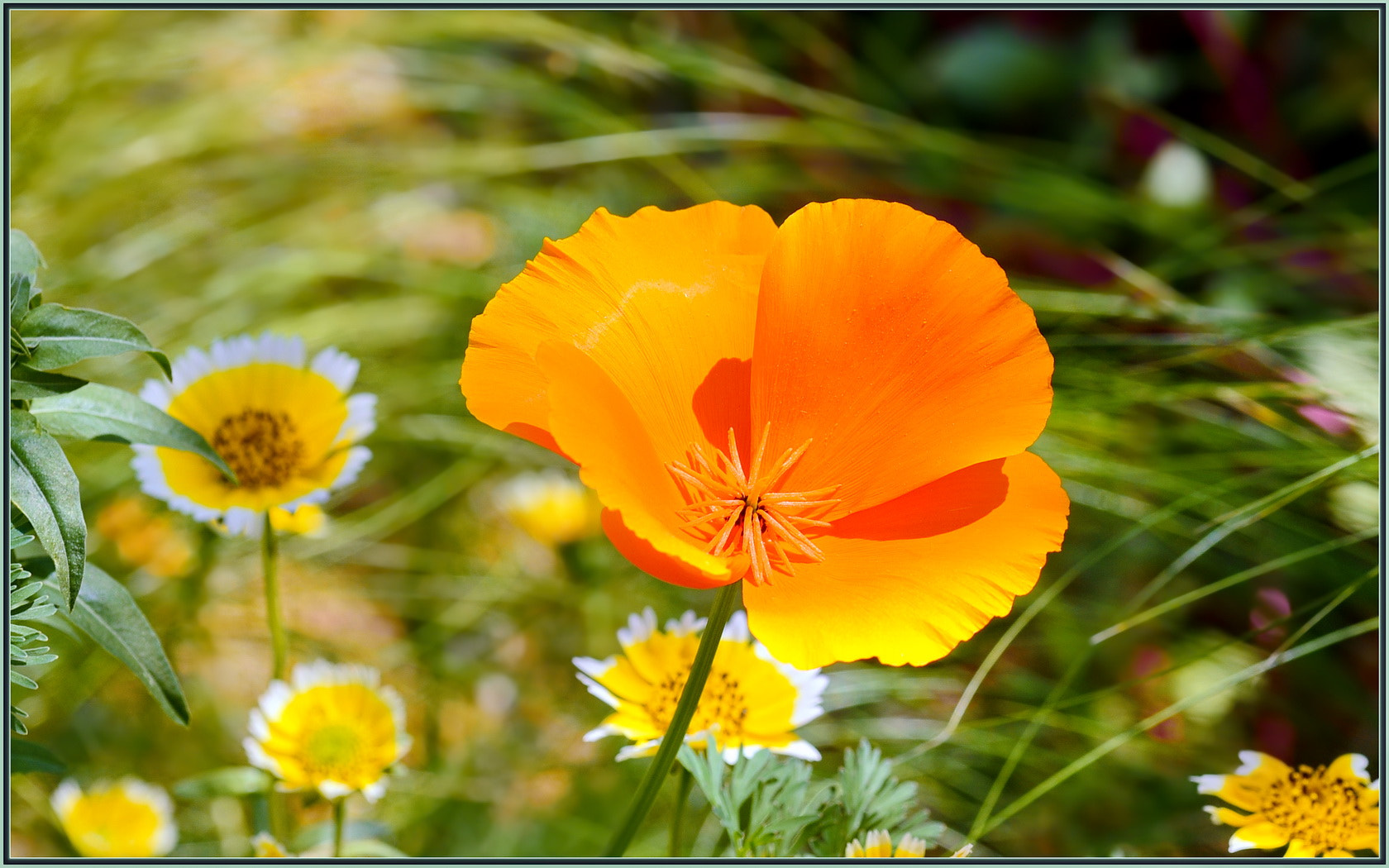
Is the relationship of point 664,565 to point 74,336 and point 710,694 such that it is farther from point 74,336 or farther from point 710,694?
point 74,336

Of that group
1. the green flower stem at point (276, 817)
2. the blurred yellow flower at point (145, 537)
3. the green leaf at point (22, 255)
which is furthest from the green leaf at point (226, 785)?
the blurred yellow flower at point (145, 537)

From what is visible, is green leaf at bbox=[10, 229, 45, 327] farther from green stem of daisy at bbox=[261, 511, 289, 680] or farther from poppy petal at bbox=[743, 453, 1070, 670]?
poppy petal at bbox=[743, 453, 1070, 670]

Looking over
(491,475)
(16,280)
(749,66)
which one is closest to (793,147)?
(749,66)

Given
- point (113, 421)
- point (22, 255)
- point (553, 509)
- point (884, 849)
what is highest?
point (553, 509)

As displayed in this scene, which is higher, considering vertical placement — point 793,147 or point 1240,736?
point 793,147

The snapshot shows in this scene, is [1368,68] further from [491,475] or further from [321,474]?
[321,474]

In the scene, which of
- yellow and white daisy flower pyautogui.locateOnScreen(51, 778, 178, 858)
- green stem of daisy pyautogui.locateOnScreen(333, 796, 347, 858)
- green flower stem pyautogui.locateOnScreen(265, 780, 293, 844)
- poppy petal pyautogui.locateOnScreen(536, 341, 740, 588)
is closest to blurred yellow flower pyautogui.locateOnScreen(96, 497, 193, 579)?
yellow and white daisy flower pyautogui.locateOnScreen(51, 778, 178, 858)

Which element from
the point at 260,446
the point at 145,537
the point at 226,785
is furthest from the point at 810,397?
the point at 145,537
